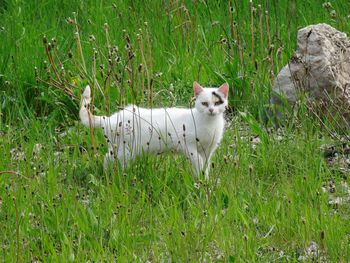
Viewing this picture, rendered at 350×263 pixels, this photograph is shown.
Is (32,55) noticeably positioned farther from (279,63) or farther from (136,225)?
(136,225)

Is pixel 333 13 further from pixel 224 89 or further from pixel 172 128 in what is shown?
pixel 172 128

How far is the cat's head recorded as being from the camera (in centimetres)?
628

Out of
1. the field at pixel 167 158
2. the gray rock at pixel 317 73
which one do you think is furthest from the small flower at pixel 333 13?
the gray rock at pixel 317 73

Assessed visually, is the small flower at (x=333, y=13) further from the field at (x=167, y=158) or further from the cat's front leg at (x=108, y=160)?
the cat's front leg at (x=108, y=160)


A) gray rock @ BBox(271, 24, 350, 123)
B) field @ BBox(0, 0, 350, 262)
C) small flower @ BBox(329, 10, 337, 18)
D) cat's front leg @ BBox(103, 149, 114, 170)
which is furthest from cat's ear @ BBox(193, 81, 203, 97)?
small flower @ BBox(329, 10, 337, 18)

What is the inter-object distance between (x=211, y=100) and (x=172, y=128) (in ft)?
1.20

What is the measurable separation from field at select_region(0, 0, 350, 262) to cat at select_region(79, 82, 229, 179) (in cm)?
13

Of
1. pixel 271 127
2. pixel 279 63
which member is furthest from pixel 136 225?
pixel 279 63

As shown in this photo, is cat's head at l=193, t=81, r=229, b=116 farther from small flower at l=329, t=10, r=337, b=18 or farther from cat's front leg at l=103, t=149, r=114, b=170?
small flower at l=329, t=10, r=337, b=18

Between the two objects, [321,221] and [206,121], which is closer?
[321,221]

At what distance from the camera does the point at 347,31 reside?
27.6 ft

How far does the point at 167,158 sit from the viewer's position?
21.0ft

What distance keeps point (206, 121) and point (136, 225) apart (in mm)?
1229

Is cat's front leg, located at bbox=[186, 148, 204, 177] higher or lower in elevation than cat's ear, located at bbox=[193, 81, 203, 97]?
lower
